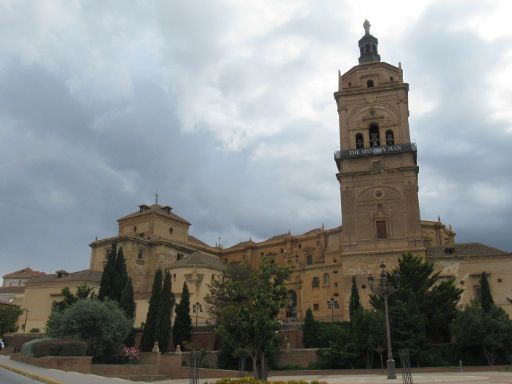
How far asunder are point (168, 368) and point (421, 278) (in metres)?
18.1

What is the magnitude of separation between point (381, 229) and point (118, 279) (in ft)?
73.3

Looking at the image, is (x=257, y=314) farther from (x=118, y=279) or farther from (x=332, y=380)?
(x=118, y=279)

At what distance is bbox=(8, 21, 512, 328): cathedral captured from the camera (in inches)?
1687

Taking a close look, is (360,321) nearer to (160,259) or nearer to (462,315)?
(462,315)

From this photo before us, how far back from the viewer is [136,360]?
3681cm

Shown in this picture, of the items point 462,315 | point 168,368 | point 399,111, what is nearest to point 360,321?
point 462,315

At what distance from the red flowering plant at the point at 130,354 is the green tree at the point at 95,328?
3.09 feet

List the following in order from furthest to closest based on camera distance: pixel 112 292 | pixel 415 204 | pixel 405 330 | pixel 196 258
A: 1. pixel 196 258
2. pixel 415 204
3. pixel 112 292
4. pixel 405 330

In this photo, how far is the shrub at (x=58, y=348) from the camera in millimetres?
27297

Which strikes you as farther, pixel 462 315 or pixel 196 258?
pixel 196 258

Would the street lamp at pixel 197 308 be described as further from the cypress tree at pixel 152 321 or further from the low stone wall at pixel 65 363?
the low stone wall at pixel 65 363

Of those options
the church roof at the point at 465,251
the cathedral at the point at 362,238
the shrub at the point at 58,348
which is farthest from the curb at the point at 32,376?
the church roof at the point at 465,251

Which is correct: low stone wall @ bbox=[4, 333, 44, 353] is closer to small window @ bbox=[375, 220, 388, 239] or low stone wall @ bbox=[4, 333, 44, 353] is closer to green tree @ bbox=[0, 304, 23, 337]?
green tree @ bbox=[0, 304, 23, 337]

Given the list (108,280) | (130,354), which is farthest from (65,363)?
(108,280)
